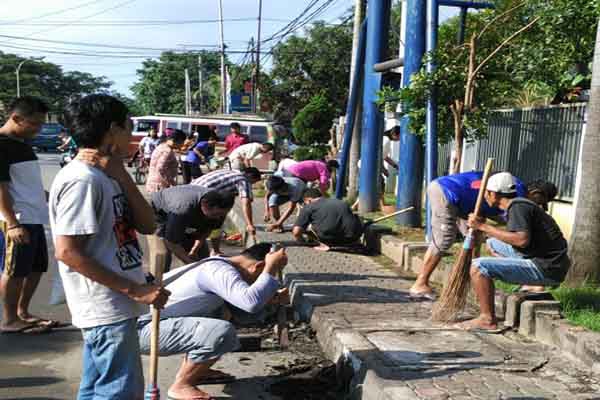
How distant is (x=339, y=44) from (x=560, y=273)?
28941mm

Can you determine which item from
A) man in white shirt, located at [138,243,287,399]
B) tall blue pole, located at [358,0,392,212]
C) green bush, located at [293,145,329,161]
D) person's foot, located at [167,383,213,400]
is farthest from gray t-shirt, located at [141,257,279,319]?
green bush, located at [293,145,329,161]

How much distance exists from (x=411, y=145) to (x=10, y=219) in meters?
5.37

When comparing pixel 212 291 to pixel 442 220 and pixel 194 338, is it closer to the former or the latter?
pixel 194 338

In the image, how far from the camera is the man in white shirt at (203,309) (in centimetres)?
369

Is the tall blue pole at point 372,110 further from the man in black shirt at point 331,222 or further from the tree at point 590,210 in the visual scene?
the tree at point 590,210

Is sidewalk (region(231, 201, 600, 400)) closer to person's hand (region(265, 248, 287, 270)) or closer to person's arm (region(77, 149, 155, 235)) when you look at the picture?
person's hand (region(265, 248, 287, 270))

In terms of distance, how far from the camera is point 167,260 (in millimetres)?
6027

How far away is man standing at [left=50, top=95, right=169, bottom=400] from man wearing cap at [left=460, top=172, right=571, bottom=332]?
285 cm

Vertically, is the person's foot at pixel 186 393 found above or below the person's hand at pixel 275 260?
below

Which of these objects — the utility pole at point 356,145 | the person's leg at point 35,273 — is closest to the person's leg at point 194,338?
the person's leg at point 35,273

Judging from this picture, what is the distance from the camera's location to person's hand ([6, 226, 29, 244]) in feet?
15.7

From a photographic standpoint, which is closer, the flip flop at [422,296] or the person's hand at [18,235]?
the person's hand at [18,235]

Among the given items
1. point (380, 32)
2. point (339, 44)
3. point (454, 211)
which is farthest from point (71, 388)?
point (339, 44)

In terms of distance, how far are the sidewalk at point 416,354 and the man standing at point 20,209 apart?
7.81ft
